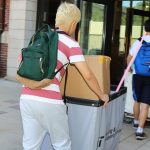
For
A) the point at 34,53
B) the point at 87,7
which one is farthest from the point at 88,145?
the point at 87,7

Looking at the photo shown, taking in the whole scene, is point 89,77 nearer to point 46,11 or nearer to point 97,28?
point 97,28

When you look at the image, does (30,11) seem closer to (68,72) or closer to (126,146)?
(126,146)

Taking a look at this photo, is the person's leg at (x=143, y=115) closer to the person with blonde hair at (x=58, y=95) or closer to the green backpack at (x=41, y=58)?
the person with blonde hair at (x=58, y=95)

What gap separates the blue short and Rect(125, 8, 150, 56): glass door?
6450mm

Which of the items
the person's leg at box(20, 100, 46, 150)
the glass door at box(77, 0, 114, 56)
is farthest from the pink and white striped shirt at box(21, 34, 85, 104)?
the glass door at box(77, 0, 114, 56)

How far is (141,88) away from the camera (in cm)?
639

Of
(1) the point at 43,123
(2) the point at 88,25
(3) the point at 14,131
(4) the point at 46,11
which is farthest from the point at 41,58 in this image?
(4) the point at 46,11

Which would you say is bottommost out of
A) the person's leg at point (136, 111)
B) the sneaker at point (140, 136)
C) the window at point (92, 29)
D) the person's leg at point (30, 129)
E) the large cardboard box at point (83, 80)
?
the sneaker at point (140, 136)

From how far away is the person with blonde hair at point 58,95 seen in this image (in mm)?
3574

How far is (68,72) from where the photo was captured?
3971mm

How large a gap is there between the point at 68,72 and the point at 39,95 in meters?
0.48

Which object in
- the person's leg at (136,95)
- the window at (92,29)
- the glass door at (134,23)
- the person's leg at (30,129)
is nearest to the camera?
the person's leg at (30,129)

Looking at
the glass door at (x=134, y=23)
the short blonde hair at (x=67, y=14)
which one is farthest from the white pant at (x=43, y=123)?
the glass door at (x=134, y=23)

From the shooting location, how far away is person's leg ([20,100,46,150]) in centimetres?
368
